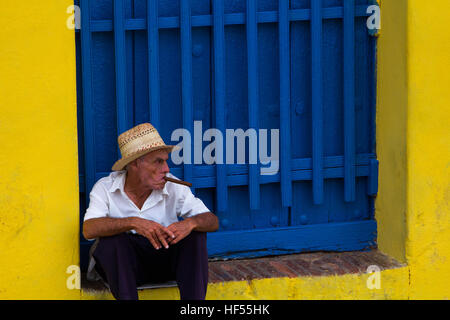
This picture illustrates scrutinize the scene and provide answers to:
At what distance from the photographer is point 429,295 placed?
434 cm

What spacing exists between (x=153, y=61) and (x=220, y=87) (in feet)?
1.33

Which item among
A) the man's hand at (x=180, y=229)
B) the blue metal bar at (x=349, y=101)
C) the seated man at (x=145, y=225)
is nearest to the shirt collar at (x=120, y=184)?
the seated man at (x=145, y=225)

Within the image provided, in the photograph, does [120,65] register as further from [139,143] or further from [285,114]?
[285,114]

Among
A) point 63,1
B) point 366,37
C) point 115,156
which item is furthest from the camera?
point 366,37

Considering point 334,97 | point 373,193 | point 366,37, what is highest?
point 366,37

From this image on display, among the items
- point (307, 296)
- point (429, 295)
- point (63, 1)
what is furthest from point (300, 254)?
point (63, 1)

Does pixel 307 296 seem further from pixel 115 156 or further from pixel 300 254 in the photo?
pixel 115 156

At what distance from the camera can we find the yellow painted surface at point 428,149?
419 centimetres

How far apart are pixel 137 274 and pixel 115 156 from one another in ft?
2.50

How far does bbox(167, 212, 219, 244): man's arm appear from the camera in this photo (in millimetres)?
3607

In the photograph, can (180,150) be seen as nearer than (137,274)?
No

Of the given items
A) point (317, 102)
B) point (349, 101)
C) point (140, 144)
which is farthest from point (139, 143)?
point (349, 101)

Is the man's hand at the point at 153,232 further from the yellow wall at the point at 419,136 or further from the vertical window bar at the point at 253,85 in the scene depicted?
the yellow wall at the point at 419,136

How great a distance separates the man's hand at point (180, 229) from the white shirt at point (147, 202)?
0.21m
